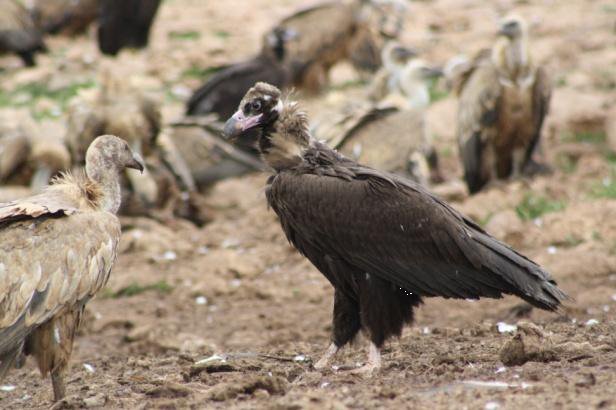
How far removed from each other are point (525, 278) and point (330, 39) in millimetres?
10481

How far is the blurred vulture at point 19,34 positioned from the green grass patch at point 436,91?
5.68 m

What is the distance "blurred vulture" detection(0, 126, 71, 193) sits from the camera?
11.5 meters

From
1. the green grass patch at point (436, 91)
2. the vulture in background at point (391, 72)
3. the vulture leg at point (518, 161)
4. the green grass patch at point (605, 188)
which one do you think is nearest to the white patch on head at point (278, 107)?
the green grass patch at point (605, 188)

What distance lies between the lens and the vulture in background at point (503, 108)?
11.5m

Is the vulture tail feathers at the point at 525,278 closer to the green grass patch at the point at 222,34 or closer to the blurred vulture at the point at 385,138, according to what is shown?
the blurred vulture at the point at 385,138

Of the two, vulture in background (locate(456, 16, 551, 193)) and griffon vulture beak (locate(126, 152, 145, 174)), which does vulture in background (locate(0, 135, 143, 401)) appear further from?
vulture in background (locate(456, 16, 551, 193))

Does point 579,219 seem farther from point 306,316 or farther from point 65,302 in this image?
point 65,302

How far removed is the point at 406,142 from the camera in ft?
36.0

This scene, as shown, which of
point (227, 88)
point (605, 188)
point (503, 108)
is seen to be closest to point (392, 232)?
point (605, 188)

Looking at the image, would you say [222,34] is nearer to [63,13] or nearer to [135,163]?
[63,13]

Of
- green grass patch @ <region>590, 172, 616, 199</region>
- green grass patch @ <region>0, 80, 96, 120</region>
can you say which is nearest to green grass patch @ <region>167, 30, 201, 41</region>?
green grass patch @ <region>0, 80, 96, 120</region>

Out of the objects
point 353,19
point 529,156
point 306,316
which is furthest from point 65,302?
point 353,19

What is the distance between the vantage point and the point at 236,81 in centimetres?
1449

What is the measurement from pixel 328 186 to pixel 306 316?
9.50 ft
